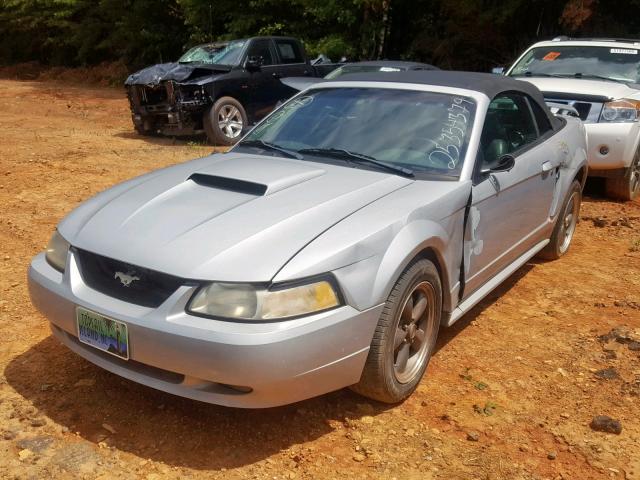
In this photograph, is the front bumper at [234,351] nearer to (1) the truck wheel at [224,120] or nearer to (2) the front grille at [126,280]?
(2) the front grille at [126,280]

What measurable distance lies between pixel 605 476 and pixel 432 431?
0.77 m

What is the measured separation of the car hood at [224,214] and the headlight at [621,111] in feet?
15.2

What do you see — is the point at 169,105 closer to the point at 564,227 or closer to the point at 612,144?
the point at 612,144

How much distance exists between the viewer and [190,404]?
3.26 meters

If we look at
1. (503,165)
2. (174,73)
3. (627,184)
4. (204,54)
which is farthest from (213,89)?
(503,165)

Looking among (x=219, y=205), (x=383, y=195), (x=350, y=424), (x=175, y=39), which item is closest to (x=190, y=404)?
(x=350, y=424)

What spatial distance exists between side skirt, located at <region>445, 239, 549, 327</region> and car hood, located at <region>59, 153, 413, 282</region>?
2.69ft

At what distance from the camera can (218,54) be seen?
38.4ft

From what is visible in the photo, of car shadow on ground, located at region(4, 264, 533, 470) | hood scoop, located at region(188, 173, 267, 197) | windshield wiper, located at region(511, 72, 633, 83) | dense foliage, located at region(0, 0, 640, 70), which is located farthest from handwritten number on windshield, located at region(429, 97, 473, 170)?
dense foliage, located at region(0, 0, 640, 70)

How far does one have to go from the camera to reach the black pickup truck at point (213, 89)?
34.2 ft

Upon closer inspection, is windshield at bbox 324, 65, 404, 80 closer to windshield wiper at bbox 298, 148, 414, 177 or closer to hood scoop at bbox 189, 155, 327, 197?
windshield wiper at bbox 298, 148, 414, 177

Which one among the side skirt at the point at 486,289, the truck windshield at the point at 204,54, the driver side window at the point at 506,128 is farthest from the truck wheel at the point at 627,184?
the truck windshield at the point at 204,54

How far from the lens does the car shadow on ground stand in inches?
115

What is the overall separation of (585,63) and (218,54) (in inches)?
247
